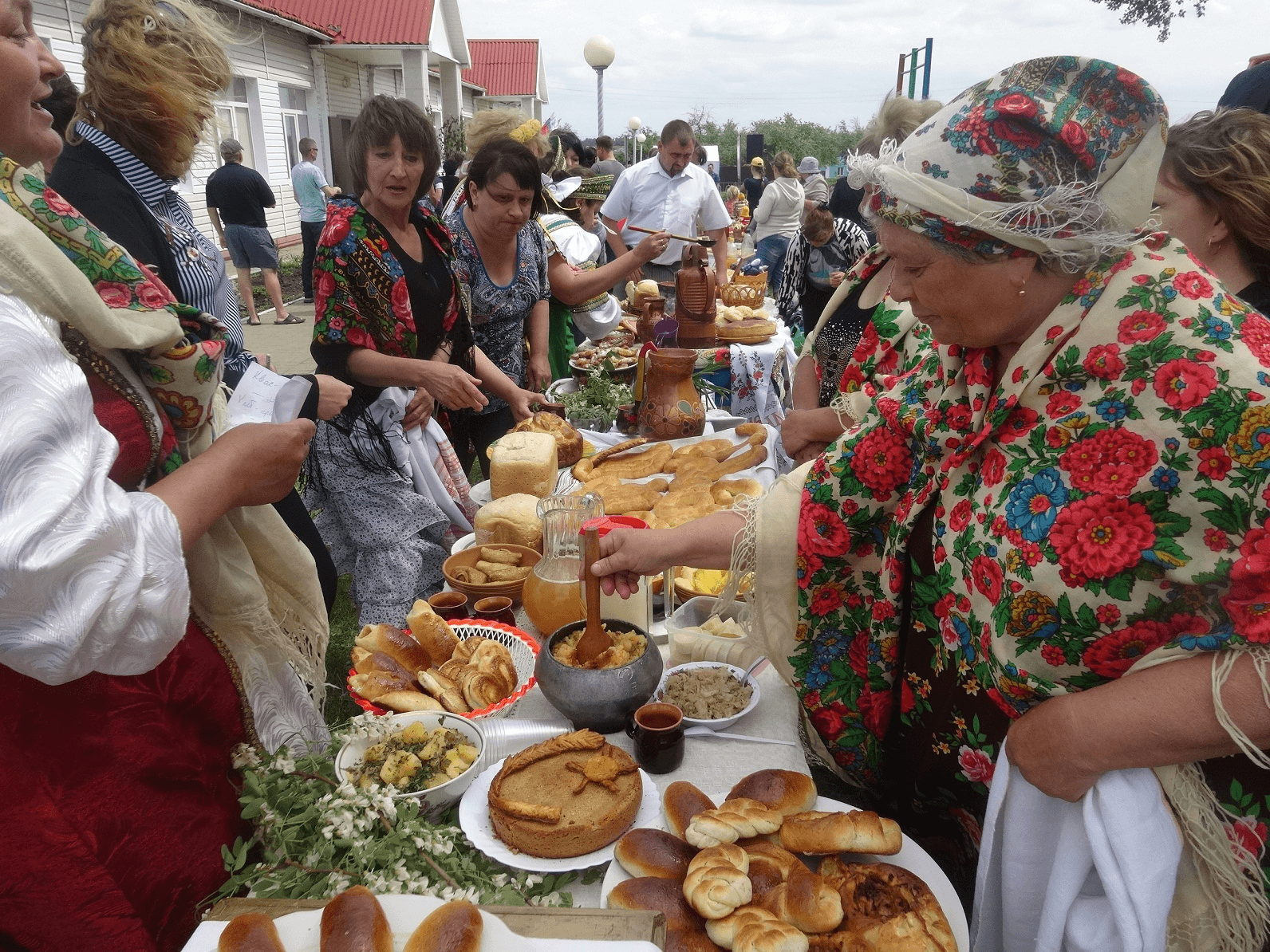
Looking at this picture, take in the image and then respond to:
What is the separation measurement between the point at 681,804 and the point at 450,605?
926 mm

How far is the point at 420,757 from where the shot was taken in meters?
1.48

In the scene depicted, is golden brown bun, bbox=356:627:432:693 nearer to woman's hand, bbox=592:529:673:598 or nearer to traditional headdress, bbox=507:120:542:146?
woman's hand, bbox=592:529:673:598

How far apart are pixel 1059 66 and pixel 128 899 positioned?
193 centimetres

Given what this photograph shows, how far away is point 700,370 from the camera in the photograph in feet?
15.4

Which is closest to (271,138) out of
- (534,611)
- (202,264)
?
(202,264)

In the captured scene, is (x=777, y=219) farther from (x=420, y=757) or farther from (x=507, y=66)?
(x=507, y=66)

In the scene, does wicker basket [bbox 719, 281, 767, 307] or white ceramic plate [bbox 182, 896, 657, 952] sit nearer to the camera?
white ceramic plate [bbox 182, 896, 657, 952]

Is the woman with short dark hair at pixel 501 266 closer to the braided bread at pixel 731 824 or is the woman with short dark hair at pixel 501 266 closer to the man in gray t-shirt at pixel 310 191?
the braided bread at pixel 731 824

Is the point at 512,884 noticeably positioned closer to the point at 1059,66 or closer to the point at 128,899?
the point at 128,899

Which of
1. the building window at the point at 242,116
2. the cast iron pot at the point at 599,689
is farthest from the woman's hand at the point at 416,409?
the building window at the point at 242,116

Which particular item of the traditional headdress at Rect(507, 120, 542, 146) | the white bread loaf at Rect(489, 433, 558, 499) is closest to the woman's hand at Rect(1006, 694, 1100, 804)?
the white bread loaf at Rect(489, 433, 558, 499)

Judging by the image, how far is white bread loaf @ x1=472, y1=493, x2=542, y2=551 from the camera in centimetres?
246

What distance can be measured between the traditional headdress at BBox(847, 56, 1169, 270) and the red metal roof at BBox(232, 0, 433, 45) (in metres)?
19.7

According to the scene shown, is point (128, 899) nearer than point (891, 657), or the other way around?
point (128, 899)
